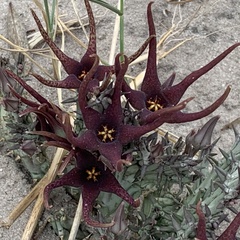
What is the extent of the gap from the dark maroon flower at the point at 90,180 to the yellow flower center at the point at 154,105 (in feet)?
0.48

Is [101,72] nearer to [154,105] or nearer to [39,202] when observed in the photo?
[154,105]

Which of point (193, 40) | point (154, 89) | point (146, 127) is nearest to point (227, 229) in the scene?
point (146, 127)

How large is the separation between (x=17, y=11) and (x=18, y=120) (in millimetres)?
732

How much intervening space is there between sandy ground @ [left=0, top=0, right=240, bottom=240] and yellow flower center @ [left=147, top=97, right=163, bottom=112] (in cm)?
48

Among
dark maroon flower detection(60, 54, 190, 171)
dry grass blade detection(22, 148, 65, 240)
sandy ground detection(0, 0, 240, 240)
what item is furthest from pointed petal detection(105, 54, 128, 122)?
sandy ground detection(0, 0, 240, 240)

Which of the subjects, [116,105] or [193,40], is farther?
[193,40]

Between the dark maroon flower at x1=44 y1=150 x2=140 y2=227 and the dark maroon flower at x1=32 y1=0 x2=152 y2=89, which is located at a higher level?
the dark maroon flower at x1=32 y1=0 x2=152 y2=89

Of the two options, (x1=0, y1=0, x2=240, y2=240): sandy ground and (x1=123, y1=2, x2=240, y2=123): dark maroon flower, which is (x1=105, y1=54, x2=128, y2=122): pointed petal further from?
(x1=0, y1=0, x2=240, y2=240): sandy ground

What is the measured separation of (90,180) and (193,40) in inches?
35.1

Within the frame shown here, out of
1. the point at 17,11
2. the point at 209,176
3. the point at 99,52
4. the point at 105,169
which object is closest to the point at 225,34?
the point at 99,52

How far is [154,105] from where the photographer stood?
4.06 ft

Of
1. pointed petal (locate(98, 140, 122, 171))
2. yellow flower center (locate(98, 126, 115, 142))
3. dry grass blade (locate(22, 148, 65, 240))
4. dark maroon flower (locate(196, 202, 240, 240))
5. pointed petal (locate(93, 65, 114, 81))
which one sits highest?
pointed petal (locate(93, 65, 114, 81))

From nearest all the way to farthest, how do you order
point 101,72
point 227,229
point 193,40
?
point 227,229, point 101,72, point 193,40

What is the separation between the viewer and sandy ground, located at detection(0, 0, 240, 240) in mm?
1827
